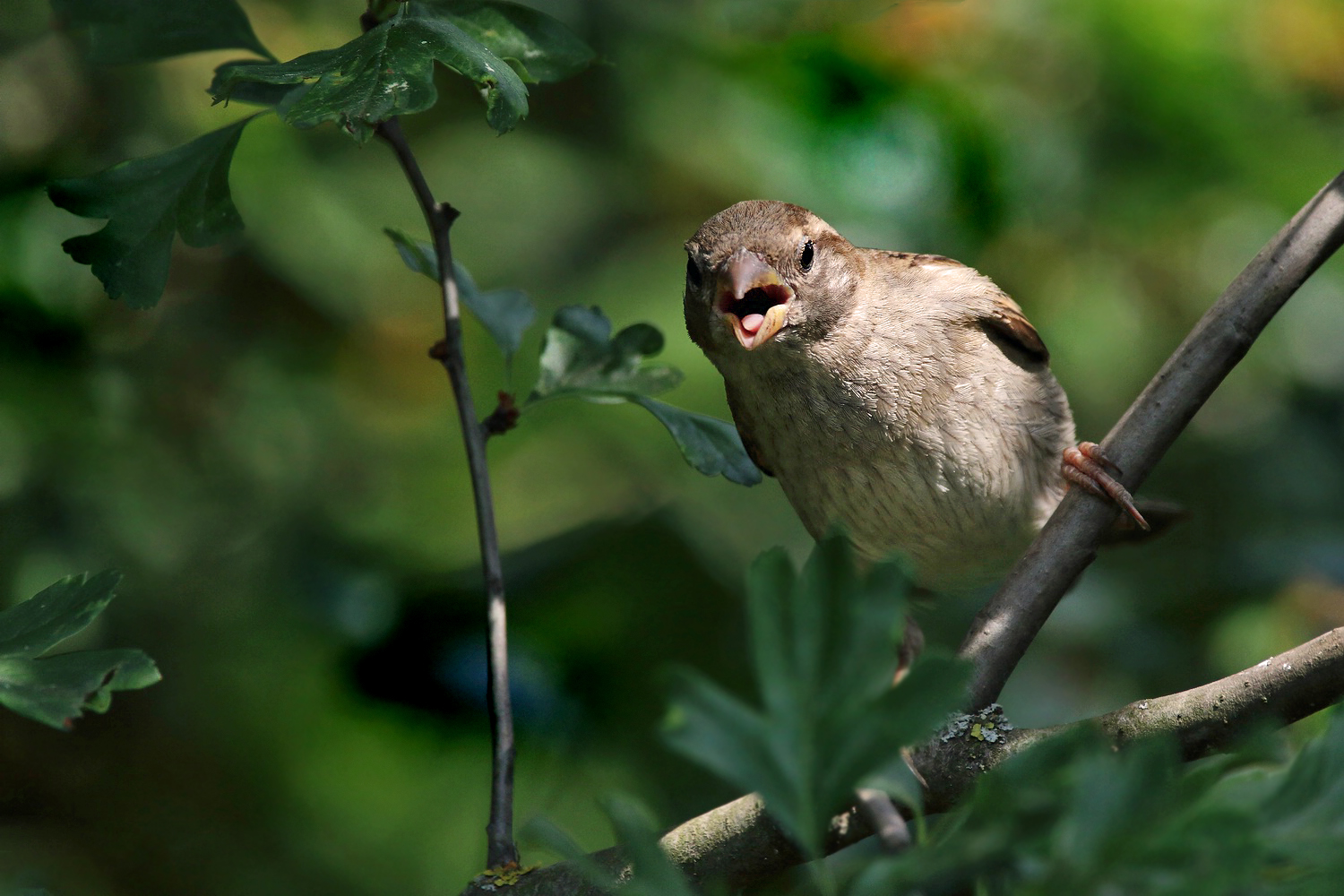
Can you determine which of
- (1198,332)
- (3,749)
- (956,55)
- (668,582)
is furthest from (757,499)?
(3,749)

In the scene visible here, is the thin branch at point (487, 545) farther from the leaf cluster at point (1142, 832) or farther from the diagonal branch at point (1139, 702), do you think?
the leaf cluster at point (1142, 832)

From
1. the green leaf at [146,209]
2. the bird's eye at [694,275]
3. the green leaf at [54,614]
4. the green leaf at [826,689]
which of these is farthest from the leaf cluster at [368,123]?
the green leaf at [826,689]

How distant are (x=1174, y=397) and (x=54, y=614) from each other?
1.19 metres

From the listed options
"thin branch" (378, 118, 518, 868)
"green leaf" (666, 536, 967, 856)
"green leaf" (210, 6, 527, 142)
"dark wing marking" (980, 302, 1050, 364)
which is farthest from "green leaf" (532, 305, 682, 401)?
"green leaf" (666, 536, 967, 856)

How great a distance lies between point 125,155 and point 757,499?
5.39ft

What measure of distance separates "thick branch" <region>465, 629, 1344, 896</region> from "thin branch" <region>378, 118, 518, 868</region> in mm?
69

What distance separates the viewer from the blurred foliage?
241 centimetres

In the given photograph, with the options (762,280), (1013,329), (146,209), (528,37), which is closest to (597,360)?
(762,280)

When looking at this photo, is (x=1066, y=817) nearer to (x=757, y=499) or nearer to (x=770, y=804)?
(x=770, y=804)

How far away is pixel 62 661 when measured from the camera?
0.84 metres

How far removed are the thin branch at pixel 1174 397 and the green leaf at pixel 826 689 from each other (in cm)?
75

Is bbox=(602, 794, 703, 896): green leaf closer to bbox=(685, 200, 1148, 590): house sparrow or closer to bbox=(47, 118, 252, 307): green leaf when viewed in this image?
bbox=(47, 118, 252, 307): green leaf

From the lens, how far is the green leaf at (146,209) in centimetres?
123

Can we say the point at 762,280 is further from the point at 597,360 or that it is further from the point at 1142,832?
the point at 1142,832
